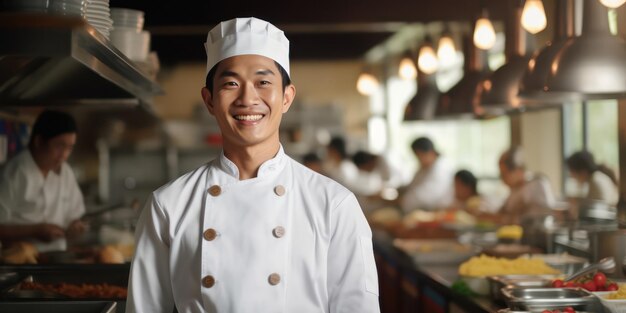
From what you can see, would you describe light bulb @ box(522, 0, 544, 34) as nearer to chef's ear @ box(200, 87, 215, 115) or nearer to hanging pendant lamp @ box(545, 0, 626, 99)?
hanging pendant lamp @ box(545, 0, 626, 99)

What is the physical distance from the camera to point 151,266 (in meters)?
2.30

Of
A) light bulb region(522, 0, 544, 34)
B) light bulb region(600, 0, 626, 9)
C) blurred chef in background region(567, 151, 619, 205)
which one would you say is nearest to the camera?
light bulb region(600, 0, 626, 9)

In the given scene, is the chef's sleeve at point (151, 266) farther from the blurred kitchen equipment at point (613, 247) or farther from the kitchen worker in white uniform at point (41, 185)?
the blurred kitchen equipment at point (613, 247)

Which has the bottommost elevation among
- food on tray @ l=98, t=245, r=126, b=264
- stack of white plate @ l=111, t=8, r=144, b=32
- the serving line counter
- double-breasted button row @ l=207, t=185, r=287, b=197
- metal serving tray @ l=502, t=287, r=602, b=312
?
the serving line counter

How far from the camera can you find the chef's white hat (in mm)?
2334

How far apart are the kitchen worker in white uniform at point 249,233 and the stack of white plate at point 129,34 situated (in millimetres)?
1580

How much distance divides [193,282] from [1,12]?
848 mm

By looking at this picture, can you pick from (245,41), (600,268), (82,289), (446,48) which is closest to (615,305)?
(600,268)

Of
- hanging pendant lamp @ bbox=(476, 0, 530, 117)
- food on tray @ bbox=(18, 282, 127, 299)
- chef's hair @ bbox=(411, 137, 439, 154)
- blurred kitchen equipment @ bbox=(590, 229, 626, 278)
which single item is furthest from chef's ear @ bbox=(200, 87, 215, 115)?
chef's hair @ bbox=(411, 137, 439, 154)

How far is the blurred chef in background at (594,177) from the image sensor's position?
20.8 ft

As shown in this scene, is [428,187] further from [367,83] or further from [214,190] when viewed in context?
[214,190]

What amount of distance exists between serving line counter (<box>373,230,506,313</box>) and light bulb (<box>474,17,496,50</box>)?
50.7 inches

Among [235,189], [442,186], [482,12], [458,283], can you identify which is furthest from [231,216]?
Result: [442,186]

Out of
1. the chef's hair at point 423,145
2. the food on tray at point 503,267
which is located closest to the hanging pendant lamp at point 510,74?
the food on tray at point 503,267
